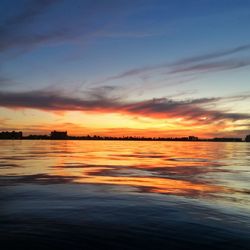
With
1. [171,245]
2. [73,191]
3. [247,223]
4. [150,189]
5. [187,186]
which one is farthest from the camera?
[187,186]

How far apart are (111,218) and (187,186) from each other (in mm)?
9849

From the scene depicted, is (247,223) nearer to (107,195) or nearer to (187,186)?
(107,195)

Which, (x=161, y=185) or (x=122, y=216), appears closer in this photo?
(x=122, y=216)

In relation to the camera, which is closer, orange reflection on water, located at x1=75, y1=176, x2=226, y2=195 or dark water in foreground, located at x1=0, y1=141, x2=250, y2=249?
dark water in foreground, located at x1=0, y1=141, x2=250, y2=249

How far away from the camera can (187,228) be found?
1104 centimetres

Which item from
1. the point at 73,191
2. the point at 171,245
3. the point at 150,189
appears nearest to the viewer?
the point at 171,245

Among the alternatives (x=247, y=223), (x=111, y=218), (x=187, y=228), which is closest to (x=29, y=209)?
(x=111, y=218)

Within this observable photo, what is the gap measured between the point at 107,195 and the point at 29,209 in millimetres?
4741

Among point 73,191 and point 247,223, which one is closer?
point 247,223

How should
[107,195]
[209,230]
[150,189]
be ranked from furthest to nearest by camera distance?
[150,189] → [107,195] → [209,230]

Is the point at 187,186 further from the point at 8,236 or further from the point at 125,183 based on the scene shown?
the point at 8,236

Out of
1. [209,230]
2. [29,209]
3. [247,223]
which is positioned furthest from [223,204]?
[29,209]

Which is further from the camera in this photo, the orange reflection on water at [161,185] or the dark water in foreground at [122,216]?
the orange reflection on water at [161,185]

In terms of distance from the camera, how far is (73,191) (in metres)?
18.3
